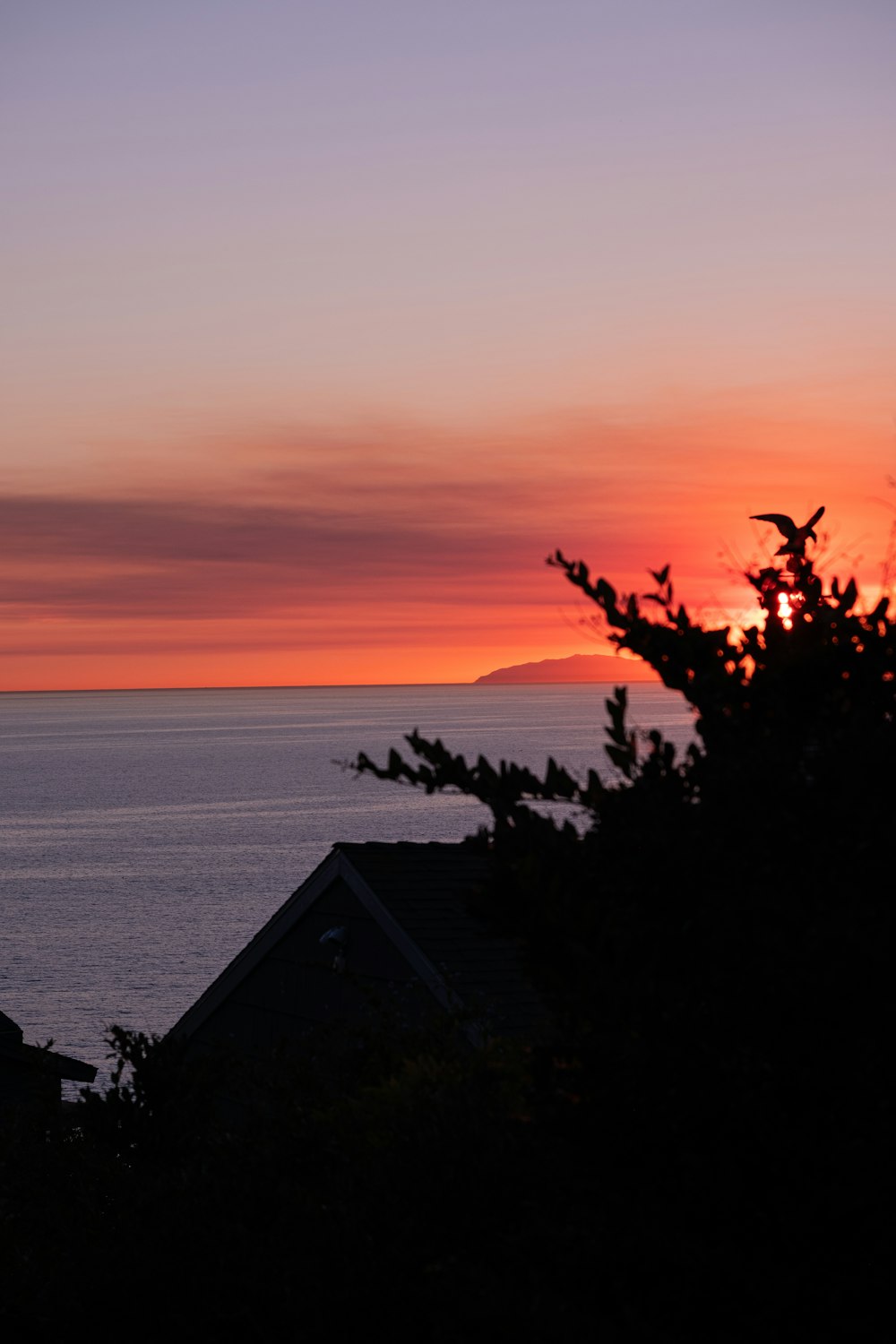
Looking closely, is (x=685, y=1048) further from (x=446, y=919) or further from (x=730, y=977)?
(x=446, y=919)

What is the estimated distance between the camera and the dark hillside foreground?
4426mm

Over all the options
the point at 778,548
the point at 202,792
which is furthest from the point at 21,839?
the point at 778,548

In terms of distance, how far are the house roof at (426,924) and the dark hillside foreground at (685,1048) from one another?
6616mm

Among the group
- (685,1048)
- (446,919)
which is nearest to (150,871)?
(446,919)

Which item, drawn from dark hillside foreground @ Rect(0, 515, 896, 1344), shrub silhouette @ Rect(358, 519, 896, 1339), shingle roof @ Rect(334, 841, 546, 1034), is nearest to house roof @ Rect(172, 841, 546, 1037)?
shingle roof @ Rect(334, 841, 546, 1034)

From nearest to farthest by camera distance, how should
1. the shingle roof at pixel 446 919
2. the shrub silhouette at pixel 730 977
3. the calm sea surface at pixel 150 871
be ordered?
1. the shrub silhouette at pixel 730 977
2. the shingle roof at pixel 446 919
3. the calm sea surface at pixel 150 871

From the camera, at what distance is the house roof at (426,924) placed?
14.1 meters

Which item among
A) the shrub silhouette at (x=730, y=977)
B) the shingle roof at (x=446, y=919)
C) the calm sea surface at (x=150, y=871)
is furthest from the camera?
the calm sea surface at (x=150, y=871)

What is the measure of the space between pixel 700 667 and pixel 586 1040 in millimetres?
1693

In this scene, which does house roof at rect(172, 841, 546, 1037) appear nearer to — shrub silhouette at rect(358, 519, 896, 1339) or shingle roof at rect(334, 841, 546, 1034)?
shingle roof at rect(334, 841, 546, 1034)

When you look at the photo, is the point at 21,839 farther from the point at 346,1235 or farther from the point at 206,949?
the point at 346,1235

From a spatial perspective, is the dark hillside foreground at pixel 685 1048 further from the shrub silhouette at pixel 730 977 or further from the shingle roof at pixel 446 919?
the shingle roof at pixel 446 919

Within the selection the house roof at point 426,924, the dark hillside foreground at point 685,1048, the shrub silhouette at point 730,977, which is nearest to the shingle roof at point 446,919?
the house roof at point 426,924

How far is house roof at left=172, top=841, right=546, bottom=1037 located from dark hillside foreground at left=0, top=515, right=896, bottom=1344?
662 cm
